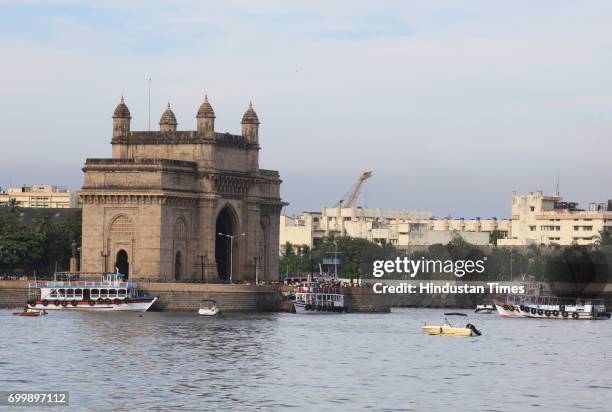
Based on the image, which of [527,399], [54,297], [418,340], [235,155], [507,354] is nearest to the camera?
[527,399]

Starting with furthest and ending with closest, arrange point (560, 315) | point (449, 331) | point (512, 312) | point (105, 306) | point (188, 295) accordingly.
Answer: point (512, 312)
point (560, 315)
point (188, 295)
point (105, 306)
point (449, 331)

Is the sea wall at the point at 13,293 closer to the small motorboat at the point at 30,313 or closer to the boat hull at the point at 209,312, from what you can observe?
the small motorboat at the point at 30,313

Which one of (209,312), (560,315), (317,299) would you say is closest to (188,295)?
(209,312)

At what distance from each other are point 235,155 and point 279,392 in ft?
335

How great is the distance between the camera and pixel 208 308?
6841 inches

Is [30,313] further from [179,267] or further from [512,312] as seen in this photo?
[512,312]

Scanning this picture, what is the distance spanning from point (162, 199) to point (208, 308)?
16110mm

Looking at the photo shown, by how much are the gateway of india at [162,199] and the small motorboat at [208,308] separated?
36.9ft

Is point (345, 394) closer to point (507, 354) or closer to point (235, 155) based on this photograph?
point (507, 354)

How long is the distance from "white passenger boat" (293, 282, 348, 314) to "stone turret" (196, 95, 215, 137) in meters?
18.6

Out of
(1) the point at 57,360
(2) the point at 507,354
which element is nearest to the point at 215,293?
(2) the point at 507,354

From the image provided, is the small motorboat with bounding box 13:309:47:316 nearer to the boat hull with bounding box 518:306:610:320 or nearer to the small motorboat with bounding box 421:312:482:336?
the small motorboat with bounding box 421:312:482:336

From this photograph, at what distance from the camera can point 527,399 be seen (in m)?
96.5

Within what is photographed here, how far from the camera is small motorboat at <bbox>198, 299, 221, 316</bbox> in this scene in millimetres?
172375
